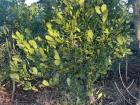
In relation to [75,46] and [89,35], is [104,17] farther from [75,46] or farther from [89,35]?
[75,46]

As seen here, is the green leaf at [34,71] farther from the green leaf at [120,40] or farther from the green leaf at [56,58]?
the green leaf at [120,40]

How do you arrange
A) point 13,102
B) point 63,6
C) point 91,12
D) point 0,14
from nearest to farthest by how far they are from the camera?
point 91,12 → point 63,6 → point 13,102 → point 0,14

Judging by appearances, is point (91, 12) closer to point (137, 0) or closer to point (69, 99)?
point (137, 0)

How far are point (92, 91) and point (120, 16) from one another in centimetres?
92

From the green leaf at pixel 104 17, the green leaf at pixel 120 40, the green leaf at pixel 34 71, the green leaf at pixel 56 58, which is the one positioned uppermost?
the green leaf at pixel 104 17

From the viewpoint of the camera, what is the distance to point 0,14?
8.48 m

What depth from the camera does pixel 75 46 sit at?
423cm

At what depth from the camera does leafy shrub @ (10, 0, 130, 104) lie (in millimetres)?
4160

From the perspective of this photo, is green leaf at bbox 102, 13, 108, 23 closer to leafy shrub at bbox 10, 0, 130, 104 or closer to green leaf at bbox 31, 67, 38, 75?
leafy shrub at bbox 10, 0, 130, 104

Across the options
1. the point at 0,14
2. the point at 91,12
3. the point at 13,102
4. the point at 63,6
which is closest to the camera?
the point at 91,12

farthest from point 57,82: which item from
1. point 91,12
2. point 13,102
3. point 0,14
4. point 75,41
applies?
point 0,14

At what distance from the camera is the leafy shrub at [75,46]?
4160 mm

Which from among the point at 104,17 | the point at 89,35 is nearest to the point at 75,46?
the point at 89,35

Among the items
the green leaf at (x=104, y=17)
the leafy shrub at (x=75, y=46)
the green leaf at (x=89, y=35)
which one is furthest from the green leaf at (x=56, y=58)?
the green leaf at (x=104, y=17)
